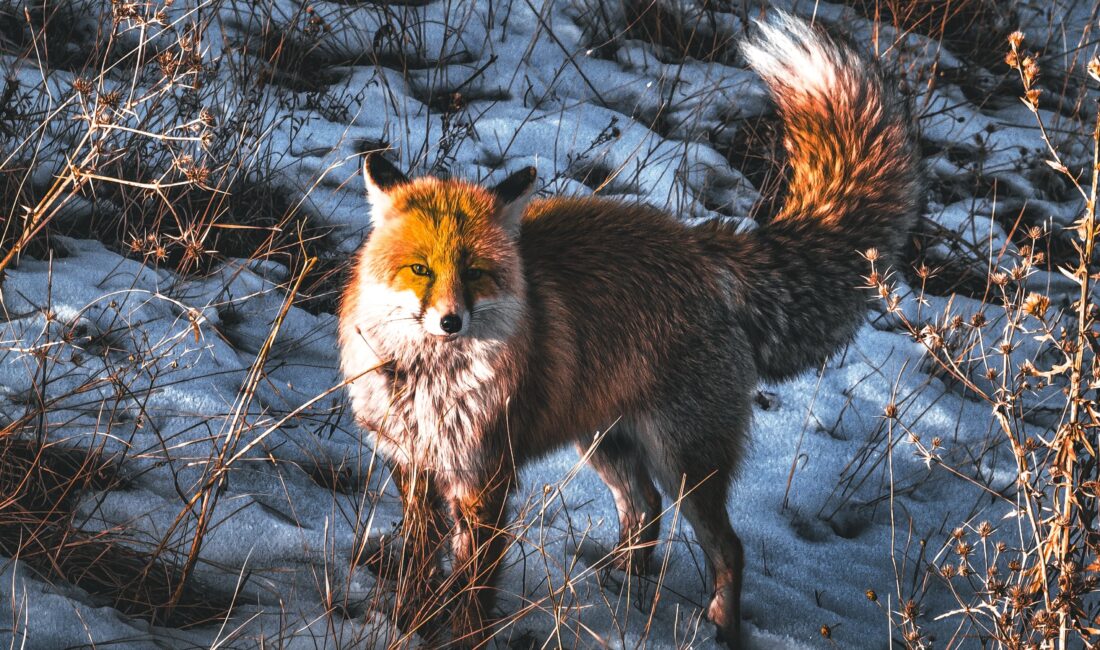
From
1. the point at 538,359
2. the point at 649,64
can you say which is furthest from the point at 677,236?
the point at 649,64

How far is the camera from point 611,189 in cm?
633

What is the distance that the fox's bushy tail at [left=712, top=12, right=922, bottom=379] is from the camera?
165 inches

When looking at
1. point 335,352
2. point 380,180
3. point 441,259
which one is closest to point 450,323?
point 441,259

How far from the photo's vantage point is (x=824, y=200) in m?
4.36

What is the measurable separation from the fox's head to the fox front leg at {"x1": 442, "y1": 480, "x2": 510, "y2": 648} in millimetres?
586

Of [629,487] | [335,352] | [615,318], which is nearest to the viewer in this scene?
[615,318]

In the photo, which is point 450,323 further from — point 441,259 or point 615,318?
point 615,318

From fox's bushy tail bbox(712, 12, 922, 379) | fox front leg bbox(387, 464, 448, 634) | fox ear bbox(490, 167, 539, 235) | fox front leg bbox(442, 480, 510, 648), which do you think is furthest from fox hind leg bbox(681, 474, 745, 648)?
fox ear bbox(490, 167, 539, 235)

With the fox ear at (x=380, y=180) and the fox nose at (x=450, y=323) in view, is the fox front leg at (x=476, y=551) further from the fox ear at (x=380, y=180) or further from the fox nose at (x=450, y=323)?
the fox ear at (x=380, y=180)

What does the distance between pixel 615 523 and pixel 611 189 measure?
252 cm

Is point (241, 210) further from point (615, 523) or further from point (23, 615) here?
point (23, 615)

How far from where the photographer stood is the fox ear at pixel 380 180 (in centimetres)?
353

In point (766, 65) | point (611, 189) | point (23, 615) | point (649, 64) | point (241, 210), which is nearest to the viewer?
point (23, 615)

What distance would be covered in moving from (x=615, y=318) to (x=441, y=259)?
91 centimetres
